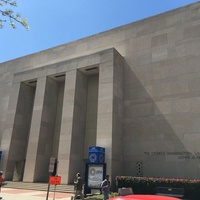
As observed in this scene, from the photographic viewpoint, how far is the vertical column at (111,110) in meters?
19.1

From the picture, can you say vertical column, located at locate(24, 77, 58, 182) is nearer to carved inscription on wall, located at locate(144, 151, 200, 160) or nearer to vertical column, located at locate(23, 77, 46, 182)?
vertical column, located at locate(23, 77, 46, 182)

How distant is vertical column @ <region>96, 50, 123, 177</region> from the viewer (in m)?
19.1

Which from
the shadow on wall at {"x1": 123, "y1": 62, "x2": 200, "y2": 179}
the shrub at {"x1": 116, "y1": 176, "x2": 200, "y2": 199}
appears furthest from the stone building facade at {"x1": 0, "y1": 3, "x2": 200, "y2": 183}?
→ the shrub at {"x1": 116, "y1": 176, "x2": 200, "y2": 199}

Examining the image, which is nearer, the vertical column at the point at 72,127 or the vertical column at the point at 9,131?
the vertical column at the point at 72,127

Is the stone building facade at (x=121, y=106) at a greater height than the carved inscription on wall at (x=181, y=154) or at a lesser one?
greater

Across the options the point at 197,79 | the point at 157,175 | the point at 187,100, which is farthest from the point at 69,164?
the point at 197,79

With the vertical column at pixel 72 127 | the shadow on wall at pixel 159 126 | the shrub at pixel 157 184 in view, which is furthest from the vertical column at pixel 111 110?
the vertical column at pixel 72 127

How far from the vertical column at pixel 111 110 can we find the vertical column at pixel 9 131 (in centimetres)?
1085

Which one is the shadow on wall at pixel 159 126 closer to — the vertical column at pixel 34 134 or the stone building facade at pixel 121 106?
the stone building facade at pixel 121 106

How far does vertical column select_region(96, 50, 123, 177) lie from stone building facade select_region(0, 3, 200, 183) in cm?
8

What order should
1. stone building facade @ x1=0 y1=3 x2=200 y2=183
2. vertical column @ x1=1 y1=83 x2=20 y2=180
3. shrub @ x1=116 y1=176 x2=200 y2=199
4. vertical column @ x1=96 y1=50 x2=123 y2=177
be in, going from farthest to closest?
vertical column @ x1=1 y1=83 x2=20 y2=180 < vertical column @ x1=96 y1=50 x2=123 y2=177 < stone building facade @ x1=0 y1=3 x2=200 y2=183 < shrub @ x1=116 y1=176 x2=200 y2=199

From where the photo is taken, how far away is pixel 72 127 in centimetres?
2175

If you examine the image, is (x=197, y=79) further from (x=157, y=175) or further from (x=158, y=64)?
(x=157, y=175)

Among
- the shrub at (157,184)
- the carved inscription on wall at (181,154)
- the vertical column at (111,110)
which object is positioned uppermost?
the vertical column at (111,110)
